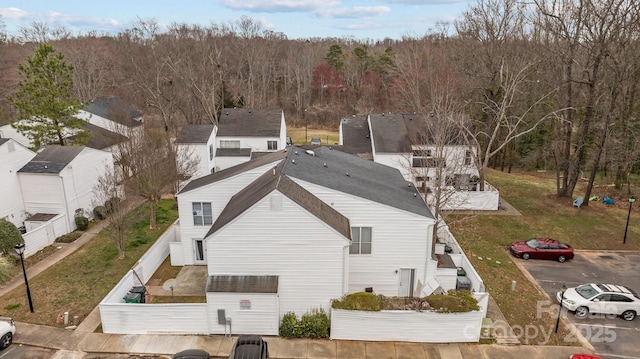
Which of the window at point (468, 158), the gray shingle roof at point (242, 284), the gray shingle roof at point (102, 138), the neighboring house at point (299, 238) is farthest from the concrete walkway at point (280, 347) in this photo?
the gray shingle roof at point (102, 138)

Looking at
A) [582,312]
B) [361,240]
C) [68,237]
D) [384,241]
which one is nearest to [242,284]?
[361,240]

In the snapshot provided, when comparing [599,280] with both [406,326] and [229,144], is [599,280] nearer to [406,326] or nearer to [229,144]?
[406,326]

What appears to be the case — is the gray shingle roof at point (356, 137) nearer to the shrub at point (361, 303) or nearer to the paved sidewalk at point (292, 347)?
the shrub at point (361, 303)

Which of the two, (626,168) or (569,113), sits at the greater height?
(569,113)

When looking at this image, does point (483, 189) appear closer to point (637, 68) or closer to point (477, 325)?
point (637, 68)

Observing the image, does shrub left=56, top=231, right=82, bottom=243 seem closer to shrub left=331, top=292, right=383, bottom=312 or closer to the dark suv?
the dark suv

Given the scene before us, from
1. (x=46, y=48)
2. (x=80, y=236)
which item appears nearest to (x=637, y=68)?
(x=80, y=236)

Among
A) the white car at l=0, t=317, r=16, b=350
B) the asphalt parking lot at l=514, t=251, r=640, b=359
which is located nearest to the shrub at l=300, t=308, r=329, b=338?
the asphalt parking lot at l=514, t=251, r=640, b=359
